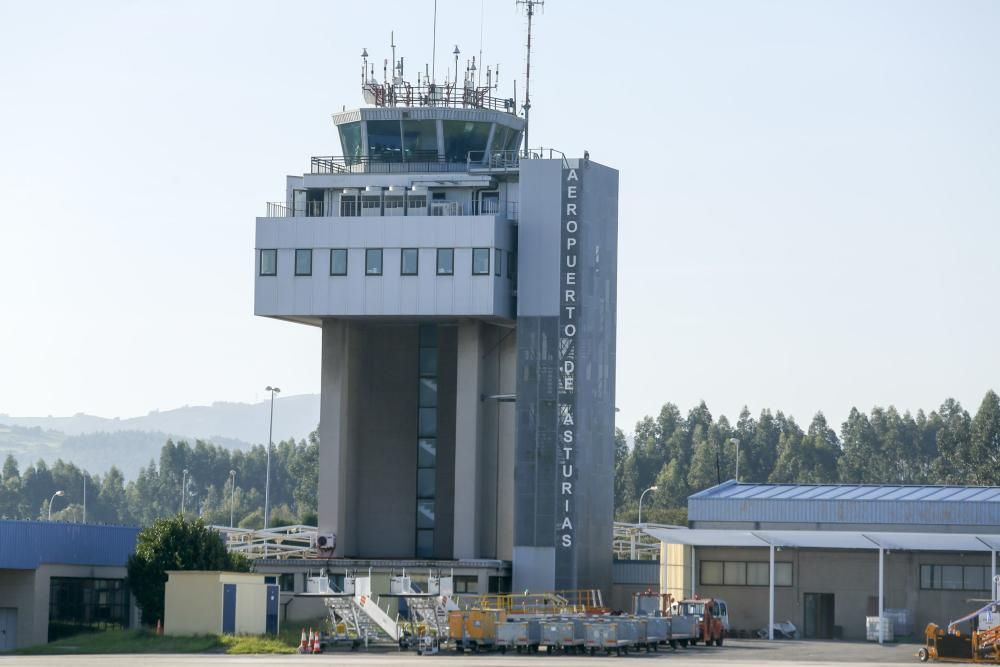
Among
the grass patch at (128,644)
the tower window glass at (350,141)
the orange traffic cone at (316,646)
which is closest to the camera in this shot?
the orange traffic cone at (316,646)

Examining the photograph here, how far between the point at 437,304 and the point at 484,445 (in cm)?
845

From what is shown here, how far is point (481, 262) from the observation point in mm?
86312

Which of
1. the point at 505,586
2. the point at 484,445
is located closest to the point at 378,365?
the point at 484,445

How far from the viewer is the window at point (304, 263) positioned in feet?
289

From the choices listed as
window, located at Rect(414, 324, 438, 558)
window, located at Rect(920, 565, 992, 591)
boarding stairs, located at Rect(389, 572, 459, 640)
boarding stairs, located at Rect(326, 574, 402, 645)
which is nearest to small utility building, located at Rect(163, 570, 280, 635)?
boarding stairs, located at Rect(326, 574, 402, 645)

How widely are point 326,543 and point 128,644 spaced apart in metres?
18.8

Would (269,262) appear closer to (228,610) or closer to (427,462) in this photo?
(427,462)

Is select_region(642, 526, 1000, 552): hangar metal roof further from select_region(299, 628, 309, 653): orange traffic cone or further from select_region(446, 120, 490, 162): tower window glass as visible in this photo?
select_region(446, 120, 490, 162): tower window glass

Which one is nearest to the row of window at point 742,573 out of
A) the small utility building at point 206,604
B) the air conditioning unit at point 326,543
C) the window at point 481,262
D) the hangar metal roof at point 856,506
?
the hangar metal roof at point 856,506

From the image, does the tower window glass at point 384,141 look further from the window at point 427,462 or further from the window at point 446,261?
the window at point 427,462

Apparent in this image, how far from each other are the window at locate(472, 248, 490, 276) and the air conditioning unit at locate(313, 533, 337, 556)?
15370 millimetres

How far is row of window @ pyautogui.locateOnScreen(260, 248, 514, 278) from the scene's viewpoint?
86.3 m

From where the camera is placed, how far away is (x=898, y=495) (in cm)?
8631

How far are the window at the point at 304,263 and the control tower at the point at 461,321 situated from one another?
11 cm
